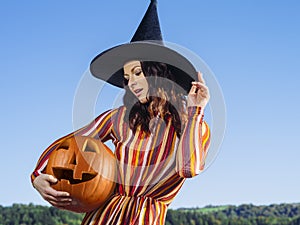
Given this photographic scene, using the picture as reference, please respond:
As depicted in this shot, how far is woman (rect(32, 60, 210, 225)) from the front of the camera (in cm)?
305

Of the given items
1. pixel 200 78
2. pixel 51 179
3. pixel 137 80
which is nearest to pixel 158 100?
pixel 137 80

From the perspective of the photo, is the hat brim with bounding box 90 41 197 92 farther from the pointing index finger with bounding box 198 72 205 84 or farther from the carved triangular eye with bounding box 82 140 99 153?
the carved triangular eye with bounding box 82 140 99 153

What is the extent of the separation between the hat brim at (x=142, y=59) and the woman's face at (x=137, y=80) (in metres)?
0.04

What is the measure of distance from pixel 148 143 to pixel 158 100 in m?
0.22

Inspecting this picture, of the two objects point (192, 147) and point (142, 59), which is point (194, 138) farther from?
point (142, 59)

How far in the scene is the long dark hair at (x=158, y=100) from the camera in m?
3.24

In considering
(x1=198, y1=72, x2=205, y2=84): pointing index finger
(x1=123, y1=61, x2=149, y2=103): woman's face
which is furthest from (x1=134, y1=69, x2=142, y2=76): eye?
(x1=198, y1=72, x2=205, y2=84): pointing index finger

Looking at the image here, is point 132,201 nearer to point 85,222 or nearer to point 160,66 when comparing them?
point 85,222

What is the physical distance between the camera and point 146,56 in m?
3.28

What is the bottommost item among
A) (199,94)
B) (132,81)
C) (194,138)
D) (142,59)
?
(194,138)

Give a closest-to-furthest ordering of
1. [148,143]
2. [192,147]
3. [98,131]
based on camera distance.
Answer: [192,147] < [148,143] < [98,131]

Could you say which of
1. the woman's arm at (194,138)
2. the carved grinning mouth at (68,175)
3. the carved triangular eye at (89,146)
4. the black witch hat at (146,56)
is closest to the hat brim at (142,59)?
the black witch hat at (146,56)

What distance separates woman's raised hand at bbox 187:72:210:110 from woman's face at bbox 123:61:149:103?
279mm

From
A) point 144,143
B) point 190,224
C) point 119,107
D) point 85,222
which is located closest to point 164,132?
point 144,143
